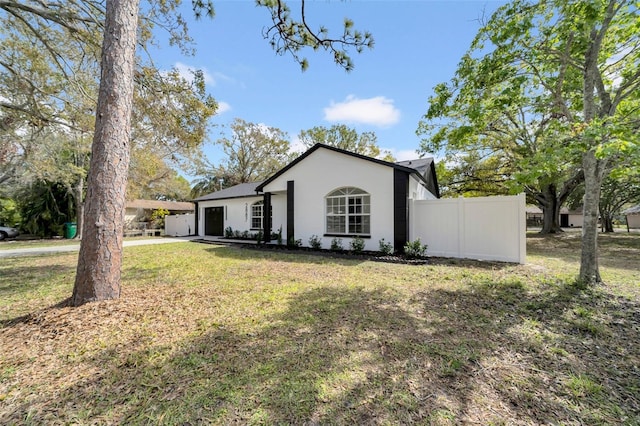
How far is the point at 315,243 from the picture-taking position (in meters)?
12.1

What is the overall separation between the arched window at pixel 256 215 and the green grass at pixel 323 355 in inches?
444

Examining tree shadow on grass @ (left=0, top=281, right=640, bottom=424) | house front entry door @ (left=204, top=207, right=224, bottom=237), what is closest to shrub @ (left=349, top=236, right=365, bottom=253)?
tree shadow on grass @ (left=0, top=281, right=640, bottom=424)

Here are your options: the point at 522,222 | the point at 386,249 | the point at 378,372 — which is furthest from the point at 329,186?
the point at 378,372

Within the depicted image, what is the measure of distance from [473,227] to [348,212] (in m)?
4.77

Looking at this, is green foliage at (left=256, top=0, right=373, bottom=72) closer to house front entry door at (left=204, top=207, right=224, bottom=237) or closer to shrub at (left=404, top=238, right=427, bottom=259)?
shrub at (left=404, top=238, right=427, bottom=259)

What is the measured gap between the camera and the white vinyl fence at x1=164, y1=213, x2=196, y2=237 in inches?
885

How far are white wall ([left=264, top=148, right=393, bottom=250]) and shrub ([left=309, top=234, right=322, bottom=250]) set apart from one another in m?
0.16

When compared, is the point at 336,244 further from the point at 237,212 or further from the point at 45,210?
the point at 45,210

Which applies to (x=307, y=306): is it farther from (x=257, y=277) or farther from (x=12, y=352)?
(x=12, y=352)

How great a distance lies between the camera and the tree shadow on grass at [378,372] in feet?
7.37

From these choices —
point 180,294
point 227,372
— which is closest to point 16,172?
point 180,294

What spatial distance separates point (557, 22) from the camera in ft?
19.1

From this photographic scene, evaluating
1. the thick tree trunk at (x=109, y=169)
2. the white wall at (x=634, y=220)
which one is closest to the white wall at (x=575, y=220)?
the white wall at (x=634, y=220)

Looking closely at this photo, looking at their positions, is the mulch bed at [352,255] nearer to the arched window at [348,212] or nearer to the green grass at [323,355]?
the arched window at [348,212]
